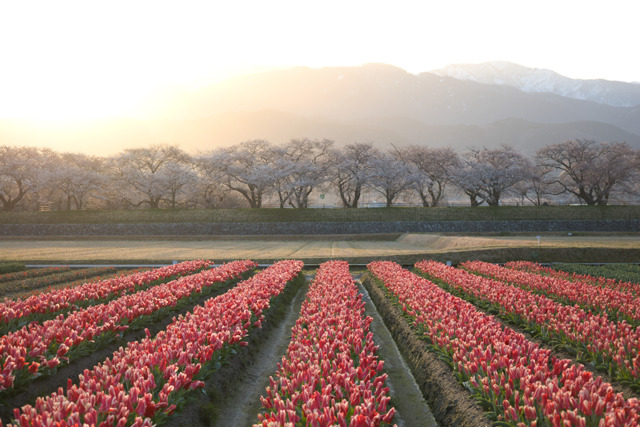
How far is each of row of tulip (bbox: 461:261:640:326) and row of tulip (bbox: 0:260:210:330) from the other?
12.4 metres

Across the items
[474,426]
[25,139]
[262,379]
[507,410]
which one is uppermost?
[25,139]

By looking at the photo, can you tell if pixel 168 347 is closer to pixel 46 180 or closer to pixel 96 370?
pixel 96 370

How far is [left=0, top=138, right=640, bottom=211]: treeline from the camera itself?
61.2 meters

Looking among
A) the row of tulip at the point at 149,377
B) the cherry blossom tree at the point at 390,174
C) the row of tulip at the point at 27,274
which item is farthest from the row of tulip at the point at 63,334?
the cherry blossom tree at the point at 390,174

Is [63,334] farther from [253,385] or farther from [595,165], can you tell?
[595,165]

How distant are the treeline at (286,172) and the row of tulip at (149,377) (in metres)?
53.9

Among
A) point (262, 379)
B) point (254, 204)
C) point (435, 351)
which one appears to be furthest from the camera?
point (254, 204)

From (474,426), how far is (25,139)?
754 feet

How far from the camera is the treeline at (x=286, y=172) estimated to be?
6122cm

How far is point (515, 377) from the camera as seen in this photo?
16.4 feet

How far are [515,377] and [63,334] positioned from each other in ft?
24.6

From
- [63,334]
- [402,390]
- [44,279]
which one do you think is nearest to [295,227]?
[44,279]

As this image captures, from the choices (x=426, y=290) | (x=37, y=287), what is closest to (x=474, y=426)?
(x=426, y=290)

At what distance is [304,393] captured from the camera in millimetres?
4551
